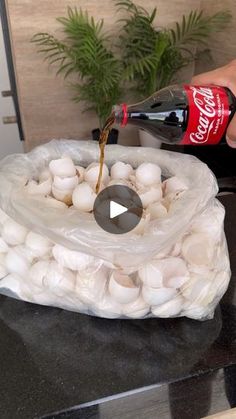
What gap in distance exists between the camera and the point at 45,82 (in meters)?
2.07

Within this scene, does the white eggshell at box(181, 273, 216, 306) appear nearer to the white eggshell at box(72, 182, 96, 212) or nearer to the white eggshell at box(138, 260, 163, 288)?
the white eggshell at box(138, 260, 163, 288)

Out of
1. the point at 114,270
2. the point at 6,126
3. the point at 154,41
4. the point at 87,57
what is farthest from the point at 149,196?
the point at 6,126

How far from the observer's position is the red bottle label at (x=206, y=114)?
59 centimetres

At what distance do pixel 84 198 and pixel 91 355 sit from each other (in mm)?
223

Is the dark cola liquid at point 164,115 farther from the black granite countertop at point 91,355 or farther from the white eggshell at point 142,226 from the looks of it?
the black granite countertop at point 91,355

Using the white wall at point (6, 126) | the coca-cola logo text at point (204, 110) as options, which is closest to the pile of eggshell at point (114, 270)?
the coca-cola logo text at point (204, 110)

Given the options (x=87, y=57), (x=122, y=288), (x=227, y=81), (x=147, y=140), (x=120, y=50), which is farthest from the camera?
(x=147, y=140)

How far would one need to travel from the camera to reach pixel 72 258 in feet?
1.55

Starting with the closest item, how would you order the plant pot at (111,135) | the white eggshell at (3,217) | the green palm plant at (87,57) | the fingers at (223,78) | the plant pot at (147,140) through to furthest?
the white eggshell at (3,217) → the fingers at (223,78) → the green palm plant at (87,57) → the plant pot at (111,135) → the plant pot at (147,140)

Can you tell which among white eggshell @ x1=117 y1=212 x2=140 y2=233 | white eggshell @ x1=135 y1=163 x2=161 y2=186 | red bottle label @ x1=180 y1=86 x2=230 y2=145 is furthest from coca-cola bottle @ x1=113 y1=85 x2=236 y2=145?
white eggshell @ x1=117 y1=212 x2=140 y2=233

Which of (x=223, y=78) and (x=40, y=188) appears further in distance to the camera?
(x=223, y=78)

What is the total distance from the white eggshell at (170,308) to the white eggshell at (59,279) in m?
0.12

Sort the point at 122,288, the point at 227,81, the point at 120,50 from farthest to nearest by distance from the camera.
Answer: the point at 120,50, the point at 227,81, the point at 122,288

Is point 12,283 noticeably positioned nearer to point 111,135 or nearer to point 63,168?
point 63,168
